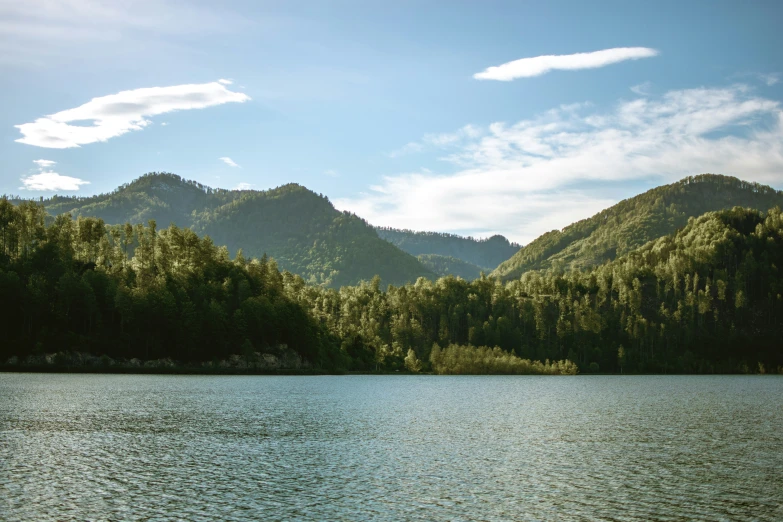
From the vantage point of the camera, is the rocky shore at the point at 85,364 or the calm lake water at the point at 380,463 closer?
the calm lake water at the point at 380,463

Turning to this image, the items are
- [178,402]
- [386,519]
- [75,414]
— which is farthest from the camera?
[178,402]

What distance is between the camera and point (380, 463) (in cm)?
4916

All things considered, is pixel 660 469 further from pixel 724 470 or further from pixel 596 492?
pixel 596 492

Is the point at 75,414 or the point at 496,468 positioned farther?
the point at 75,414

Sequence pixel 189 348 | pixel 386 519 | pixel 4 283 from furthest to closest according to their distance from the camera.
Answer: pixel 189 348 → pixel 4 283 → pixel 386 519

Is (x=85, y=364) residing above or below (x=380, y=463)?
below

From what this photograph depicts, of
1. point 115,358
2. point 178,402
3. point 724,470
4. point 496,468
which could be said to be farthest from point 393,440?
point 115,358

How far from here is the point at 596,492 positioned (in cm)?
3944

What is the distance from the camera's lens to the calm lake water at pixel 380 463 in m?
35.3

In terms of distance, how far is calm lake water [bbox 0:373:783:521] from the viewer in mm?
35312

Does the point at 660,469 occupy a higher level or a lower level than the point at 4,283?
lower

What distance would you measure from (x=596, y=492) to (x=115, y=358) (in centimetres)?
17259

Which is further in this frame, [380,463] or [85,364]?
[85,364]

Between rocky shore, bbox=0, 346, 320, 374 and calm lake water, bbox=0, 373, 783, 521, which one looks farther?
rocky shore, bbox=0, 346, 320, 374
